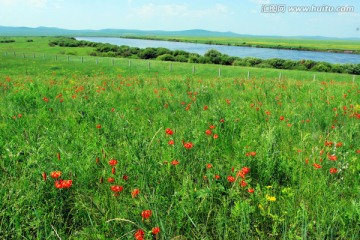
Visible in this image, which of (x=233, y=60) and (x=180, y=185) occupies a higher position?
(x=233, y=60)

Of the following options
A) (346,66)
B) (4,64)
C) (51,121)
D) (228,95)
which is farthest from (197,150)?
(346,66)

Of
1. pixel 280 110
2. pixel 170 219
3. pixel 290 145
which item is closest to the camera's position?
pixel 170 219

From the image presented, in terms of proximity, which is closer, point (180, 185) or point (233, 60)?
point (180, 185)

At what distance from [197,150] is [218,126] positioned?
1084mm

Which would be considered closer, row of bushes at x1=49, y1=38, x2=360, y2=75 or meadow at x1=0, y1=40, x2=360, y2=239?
meadow at x1=0, y1=40, x2=360, y2=239

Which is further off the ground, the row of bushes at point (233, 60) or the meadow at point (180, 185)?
the row of bushes at point (233, 60)

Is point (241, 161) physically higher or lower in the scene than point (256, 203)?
higher

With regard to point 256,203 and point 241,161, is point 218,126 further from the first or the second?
point 256,203

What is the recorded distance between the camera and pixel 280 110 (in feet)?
22.5

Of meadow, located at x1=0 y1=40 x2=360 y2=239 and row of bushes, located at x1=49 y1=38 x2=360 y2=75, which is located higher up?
row of bushes, located at x1=49 y1=38 x2=360 y2=75

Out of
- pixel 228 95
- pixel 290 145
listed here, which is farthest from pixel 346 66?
pixel 290 145

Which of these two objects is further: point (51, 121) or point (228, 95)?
point (228, 95)

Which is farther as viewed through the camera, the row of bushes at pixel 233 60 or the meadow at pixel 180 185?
the row of bushes at pixel 233 60

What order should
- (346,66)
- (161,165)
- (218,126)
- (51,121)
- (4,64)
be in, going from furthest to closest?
(346,66)
(4,64)
(51,121)
(218,126)
(161,165)
